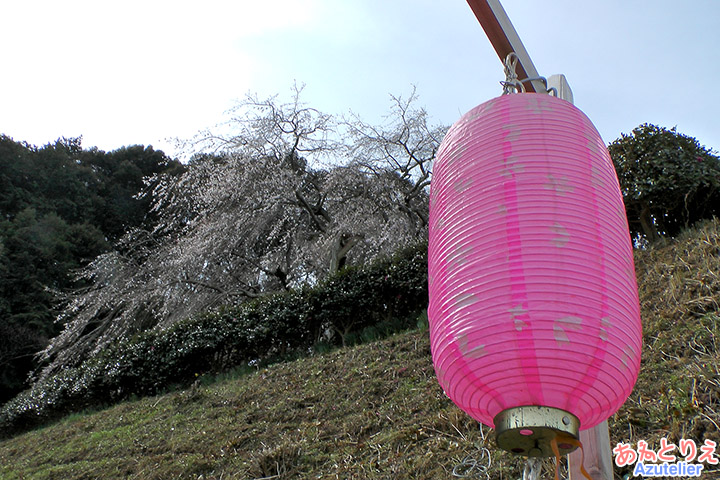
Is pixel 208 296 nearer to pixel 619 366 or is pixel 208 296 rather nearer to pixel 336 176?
pixel 336 176

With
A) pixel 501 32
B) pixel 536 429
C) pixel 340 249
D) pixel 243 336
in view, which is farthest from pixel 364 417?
pixel 340 249

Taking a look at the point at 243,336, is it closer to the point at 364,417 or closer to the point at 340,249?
the point at 340,249

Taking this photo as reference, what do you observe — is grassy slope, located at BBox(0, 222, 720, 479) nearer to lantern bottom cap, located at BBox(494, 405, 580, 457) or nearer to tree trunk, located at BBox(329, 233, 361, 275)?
lantern bottom cap, located at BBox(494, 405, 580, 457)

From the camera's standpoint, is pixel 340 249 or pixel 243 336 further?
pixel 340 249

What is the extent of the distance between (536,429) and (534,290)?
27cm

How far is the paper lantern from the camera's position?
3.64 ft

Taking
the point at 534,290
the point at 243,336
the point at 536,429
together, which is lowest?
the point at 536,429

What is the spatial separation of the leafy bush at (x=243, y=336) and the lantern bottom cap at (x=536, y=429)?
18.4ft

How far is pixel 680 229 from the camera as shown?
18.0ft

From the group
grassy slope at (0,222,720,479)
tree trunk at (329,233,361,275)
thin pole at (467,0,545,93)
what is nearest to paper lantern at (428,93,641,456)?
thin pole at (467,0,545,93)

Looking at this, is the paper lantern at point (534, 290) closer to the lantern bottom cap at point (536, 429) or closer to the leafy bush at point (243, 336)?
the lantern bottom cap at point (536, 429)

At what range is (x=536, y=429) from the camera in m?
1.11

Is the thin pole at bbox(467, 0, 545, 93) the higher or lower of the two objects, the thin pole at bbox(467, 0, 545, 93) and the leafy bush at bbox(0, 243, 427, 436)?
the higher

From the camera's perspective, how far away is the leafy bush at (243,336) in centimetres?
718
